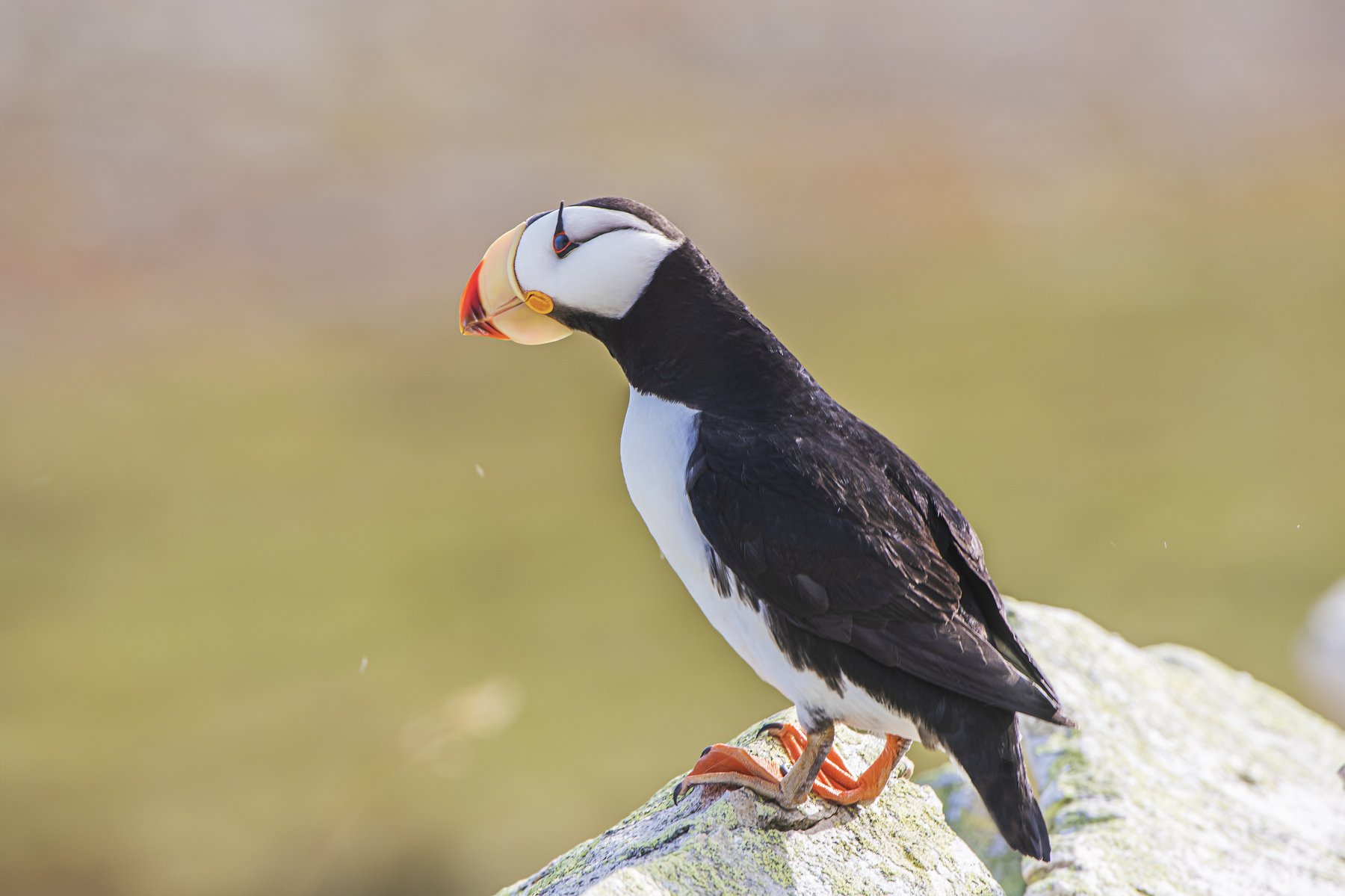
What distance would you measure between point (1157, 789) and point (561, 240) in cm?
235

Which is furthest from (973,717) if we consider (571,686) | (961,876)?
(571,686)

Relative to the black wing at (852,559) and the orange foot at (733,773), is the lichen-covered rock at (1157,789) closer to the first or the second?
the black wing at (852,559)

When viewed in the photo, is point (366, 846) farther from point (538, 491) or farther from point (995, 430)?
point (995, 430)

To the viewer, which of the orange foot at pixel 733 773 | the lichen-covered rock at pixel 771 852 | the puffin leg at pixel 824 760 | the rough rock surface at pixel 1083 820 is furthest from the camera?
the puffin leg at pixel 824 760

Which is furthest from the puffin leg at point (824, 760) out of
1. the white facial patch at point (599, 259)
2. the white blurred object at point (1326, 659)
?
the white blurred object at point (1326, 659)

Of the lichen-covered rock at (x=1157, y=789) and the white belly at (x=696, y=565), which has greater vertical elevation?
the white belly at (x=696, y=565)

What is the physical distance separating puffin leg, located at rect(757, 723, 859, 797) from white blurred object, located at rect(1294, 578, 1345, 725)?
5850mm

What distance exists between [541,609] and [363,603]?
1.43 meters

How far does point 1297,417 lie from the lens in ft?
44.5

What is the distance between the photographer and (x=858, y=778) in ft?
12.6

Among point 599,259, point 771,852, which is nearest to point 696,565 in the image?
point 771,852

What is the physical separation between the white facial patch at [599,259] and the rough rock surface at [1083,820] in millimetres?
1306

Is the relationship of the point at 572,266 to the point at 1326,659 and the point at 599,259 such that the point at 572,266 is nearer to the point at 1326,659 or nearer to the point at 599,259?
Answer: the point at 599,259

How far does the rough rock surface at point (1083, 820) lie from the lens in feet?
11.3
